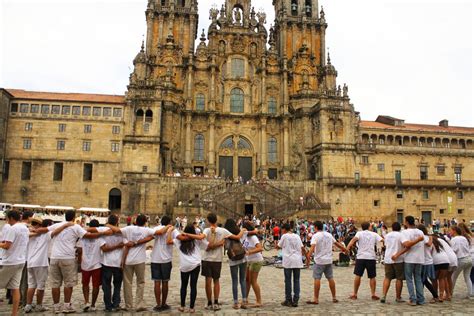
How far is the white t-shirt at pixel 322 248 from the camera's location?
1061cm

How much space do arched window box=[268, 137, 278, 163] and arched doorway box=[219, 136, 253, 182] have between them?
8.32 feet

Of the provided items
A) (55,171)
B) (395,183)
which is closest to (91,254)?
(55,171)

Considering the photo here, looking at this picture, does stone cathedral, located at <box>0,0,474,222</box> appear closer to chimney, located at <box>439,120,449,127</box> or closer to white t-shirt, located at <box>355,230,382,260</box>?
chimney, located at <box>439,120,449,127</box>

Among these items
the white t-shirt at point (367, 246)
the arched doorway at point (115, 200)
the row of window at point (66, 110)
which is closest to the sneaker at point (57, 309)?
the white t-shirt at point (367, 246)

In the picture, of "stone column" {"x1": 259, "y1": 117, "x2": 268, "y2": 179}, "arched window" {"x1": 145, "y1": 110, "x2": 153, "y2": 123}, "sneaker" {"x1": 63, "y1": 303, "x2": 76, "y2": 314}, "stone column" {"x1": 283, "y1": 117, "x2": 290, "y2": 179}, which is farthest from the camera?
"stone column" {"x1": 259, "y1": 117, "x2": 268, "y2": 179}

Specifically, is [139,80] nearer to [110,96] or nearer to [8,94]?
[110,96]

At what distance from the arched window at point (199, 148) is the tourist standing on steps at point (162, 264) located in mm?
43063

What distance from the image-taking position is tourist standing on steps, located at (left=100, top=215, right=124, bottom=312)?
378 inches

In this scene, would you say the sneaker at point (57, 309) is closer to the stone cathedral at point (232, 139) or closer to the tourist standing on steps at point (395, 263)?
the tourist standing on steps at point (395, 263)

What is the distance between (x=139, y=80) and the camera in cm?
4984

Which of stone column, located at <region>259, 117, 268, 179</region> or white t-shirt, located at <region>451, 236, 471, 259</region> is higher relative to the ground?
stone column, located at <region>259, 117, 268, 179</region>

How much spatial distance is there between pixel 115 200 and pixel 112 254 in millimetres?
38723

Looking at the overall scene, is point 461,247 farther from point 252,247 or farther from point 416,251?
point 252,247

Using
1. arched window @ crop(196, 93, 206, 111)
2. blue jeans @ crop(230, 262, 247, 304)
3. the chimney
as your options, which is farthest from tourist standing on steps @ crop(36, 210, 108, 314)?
the chimney
